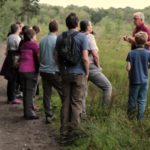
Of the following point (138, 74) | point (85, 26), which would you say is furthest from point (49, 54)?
point (138, 74)

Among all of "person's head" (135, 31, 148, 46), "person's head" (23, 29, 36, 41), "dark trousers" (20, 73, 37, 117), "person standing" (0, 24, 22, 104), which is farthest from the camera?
"person standing" (0, 24, 22, 104)

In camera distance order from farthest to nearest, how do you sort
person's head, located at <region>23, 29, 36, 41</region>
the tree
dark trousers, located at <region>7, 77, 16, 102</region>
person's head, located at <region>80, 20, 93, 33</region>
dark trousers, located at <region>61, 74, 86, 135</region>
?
the tree
dark trousers, located at <region>7, 77, 16, 102</region>
person's head, located at <region>23, 29, 36, 41</region>
person's head, located at <region>80, 20, 93, 33</region>
dark trousers, located at <region>61, 74, 86, 135</region>

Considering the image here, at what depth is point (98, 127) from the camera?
28.2 feet

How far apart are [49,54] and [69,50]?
5.27 ft

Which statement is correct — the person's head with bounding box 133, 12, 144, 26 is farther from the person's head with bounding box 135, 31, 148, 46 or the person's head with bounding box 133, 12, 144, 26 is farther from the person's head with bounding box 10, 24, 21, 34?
the person's head with bounding box 10, 24, 21, 34

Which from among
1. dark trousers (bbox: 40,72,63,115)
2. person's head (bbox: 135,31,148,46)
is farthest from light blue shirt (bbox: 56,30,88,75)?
dark trousers (bbox: 40,72,63,115)

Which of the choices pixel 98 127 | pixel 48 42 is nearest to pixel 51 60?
pixel 48 42

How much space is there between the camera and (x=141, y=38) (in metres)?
9.43

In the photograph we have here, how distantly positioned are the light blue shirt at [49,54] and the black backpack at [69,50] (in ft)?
4.71

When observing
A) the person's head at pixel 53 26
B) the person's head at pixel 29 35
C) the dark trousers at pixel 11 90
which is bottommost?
the dark trousers at pixel 11 90

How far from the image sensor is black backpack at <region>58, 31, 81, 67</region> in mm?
8728

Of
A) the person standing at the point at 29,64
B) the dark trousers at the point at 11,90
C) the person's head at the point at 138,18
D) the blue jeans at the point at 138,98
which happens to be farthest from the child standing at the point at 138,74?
the dark trousers at the point at 11,90

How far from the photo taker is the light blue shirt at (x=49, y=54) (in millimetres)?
10258

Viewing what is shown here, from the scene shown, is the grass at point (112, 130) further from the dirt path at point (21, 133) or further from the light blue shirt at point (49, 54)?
the light blue shirt at point (49, 54)
